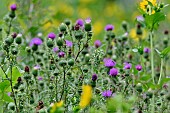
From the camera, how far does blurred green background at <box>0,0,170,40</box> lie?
377cm

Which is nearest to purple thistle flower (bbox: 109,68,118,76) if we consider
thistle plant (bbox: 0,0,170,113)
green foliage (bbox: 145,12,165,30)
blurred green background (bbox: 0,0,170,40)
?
thistle plant (bbox: 0,0,170,113)

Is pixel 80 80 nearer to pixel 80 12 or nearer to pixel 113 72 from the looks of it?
pixel 113 72

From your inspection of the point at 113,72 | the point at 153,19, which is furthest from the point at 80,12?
the point at 153,19

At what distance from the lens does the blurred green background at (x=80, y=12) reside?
3773 millimetres

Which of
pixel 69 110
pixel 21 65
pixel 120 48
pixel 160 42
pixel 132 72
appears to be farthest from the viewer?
pixel 160 42

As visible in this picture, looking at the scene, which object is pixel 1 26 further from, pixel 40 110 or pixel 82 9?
pixel 82 9

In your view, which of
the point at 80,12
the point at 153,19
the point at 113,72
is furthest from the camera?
the point at 80,12

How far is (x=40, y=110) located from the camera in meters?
1.96

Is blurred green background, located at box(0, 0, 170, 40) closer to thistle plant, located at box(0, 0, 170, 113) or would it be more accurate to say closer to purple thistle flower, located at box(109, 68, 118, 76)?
thistle plant, located at box(0, 0, 170, 113)

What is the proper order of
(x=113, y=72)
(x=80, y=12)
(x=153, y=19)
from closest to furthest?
1. (x=153, y=19)
2. (x=113, y=72)
3. (x=80, y=12)

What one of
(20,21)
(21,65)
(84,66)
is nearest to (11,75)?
(84,66)

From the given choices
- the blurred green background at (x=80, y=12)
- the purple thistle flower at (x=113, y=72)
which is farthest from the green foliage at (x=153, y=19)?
the blurred green background at (x=80, y=12)

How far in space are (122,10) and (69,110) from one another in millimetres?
5641

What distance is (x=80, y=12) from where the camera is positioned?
7.27 meters
